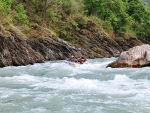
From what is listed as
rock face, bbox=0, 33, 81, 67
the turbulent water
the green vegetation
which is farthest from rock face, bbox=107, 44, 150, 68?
the green vegetation

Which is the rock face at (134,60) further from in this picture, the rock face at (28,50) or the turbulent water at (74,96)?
the rock face at (28,50)

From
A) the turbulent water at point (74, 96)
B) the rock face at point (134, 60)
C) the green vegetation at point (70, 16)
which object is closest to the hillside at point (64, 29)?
the green vegetation at point (70, 16)

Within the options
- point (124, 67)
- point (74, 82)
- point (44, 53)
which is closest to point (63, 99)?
point (74, 82)

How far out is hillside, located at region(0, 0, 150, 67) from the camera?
90.9 ft

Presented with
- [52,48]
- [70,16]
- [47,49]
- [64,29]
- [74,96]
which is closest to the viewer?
[74,96]

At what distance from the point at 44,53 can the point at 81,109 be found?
22.3 metres

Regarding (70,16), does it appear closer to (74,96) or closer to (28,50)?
(28,50)

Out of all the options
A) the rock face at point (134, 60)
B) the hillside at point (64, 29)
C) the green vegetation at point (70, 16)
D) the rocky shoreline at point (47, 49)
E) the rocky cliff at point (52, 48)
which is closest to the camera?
the rock face at point (134, 60)

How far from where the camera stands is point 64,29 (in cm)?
4247

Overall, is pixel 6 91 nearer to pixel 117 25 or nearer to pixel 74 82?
pixel 74 82

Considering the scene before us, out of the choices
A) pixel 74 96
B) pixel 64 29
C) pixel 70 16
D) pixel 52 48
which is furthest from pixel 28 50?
pixel 70 16

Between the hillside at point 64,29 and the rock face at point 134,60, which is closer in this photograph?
the rock face at point 134,60

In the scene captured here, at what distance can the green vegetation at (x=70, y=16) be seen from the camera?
3538 cm

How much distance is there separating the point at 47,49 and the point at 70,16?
14.5 metres
